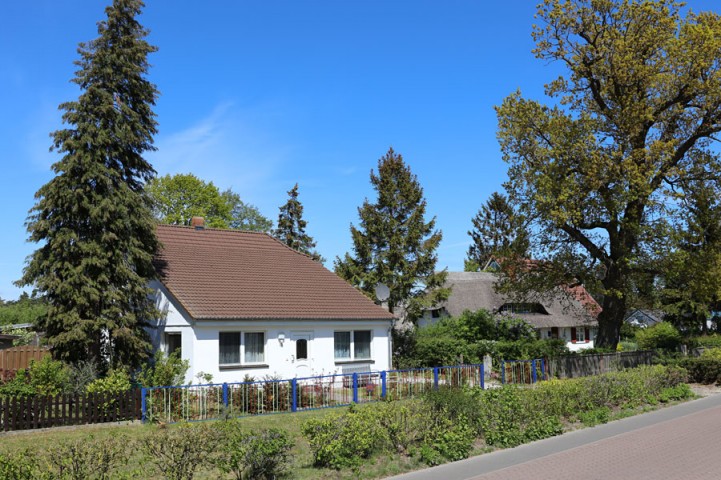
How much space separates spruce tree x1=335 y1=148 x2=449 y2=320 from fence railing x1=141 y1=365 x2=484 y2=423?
15.9 metres

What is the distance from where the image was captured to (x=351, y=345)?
2692cm

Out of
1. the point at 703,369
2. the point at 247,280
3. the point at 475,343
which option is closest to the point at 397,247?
the point at 475,343

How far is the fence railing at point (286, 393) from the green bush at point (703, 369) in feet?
28.8

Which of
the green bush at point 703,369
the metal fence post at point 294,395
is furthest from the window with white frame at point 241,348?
the green bush at point 703,369

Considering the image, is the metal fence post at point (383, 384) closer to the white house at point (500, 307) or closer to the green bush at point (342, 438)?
the green bush at point (342, 438)

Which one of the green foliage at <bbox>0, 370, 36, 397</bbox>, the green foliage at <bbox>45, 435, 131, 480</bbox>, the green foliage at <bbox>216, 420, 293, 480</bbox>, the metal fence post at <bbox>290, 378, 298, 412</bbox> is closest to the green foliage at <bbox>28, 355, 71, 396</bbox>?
the green foliage at <bbox>0, 370, 36, 397</bbox>

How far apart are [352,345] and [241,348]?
17.4 feet

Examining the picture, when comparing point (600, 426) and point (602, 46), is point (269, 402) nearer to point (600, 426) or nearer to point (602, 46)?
point (600, 426)

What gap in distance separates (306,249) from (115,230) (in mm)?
35412

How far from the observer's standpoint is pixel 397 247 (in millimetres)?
37469

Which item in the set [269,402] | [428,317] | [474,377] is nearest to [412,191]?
[428,317]

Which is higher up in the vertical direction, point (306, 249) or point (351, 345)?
point (306, 249)

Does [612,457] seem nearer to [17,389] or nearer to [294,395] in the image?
[294,395]

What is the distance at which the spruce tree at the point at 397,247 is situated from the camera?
3759 cm
